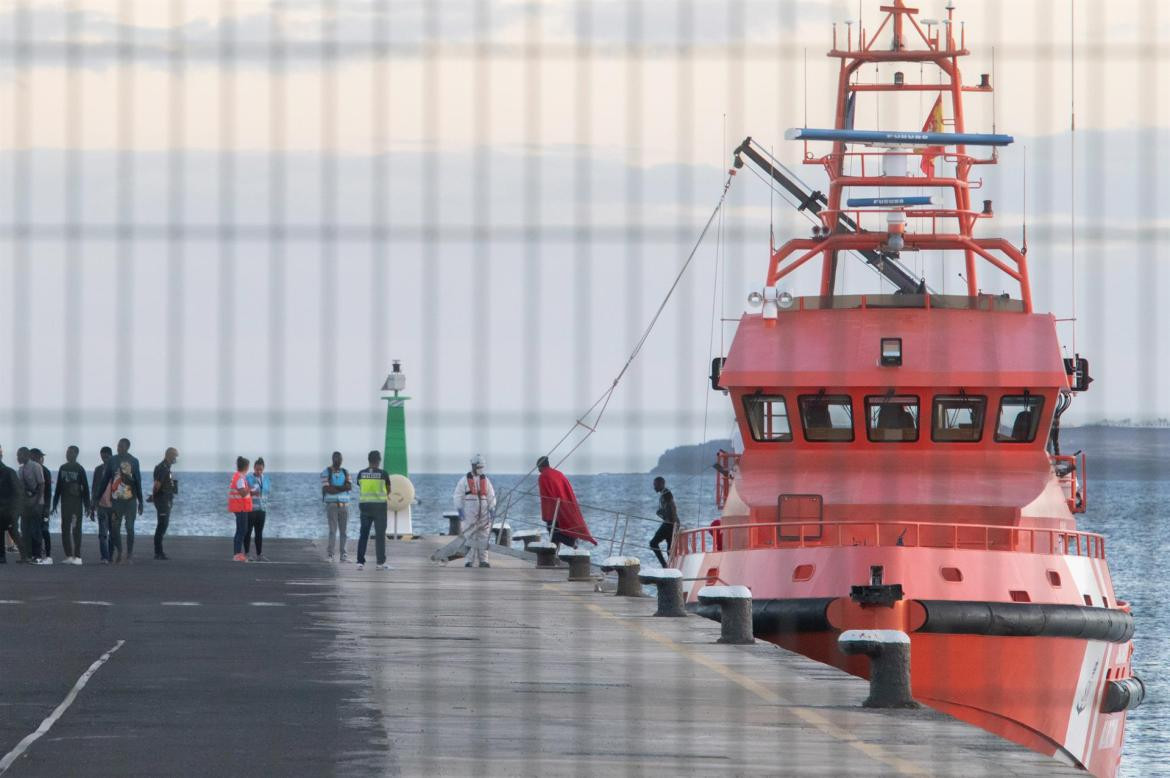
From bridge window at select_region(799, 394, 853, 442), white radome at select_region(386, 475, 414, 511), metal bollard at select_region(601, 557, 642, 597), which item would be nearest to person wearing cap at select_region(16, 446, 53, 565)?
metal bollard at select_region(601, 557, 642, 597)

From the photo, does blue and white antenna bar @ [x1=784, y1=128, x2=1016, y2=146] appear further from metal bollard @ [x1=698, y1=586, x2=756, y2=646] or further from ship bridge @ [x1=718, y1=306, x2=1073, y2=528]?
metal bollard @ [x1=698, y1=586, x2=756, y2=646]

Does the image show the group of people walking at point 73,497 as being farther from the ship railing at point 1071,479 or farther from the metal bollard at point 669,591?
the ship railing at point 1071,479

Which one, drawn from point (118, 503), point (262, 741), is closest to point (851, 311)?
point (118, 503)

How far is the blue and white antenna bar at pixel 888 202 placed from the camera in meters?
24.2

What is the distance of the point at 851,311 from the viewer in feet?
72.7

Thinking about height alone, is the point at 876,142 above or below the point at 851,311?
above

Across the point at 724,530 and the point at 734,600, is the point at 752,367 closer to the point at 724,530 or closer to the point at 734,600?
the point at 724,530

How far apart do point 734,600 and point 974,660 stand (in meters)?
2.90

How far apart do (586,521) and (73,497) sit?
5739 centimetres

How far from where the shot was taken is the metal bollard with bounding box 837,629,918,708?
1264 cm

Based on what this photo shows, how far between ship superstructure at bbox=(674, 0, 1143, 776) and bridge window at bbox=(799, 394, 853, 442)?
0.9 inches

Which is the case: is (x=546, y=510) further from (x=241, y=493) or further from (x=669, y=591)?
(x=669, y=591)

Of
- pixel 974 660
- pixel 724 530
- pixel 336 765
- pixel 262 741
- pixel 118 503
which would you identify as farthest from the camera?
pixel 118 503

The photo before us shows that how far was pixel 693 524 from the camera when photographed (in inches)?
3354
